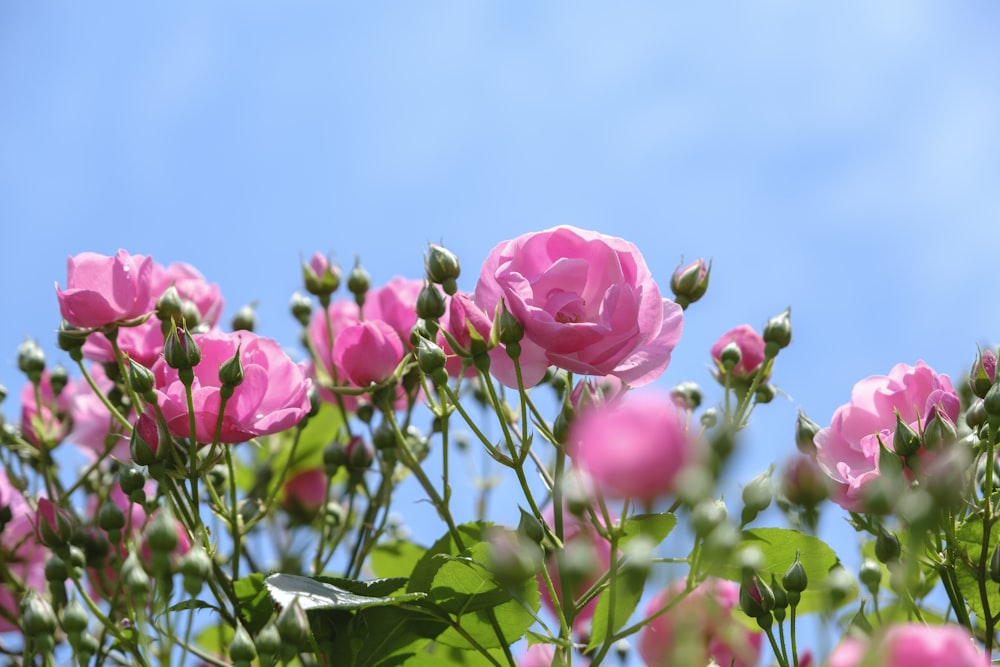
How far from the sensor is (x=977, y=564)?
4.33ft

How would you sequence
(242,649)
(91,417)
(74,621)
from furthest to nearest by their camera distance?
(91,417), (74,621), (242,649)

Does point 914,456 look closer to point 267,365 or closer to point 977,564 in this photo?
point 977,564

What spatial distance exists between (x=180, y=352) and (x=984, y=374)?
1.07 m

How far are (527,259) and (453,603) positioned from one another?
0.44 metres

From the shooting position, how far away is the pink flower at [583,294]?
1.25 meters

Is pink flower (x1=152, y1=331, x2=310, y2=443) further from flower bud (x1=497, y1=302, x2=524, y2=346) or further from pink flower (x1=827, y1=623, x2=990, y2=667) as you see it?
pink flower (x1=827, y1=623, x2=990, y2=667)

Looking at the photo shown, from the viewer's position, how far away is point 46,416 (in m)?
2.07

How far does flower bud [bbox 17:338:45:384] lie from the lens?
6.47 feet

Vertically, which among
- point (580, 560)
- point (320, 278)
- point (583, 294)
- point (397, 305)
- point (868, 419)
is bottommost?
point (580, 560)

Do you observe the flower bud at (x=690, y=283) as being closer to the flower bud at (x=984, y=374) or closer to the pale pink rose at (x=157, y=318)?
the flower bud at (x=984, y=374)

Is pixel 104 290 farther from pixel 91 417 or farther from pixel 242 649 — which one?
pixel 242 649

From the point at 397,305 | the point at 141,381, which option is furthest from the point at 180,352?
the point at 397,305

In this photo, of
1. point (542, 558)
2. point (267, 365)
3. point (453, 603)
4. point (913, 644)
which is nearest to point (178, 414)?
point (267, 365)

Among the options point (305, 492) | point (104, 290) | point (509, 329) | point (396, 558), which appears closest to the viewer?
point (509, 329)
